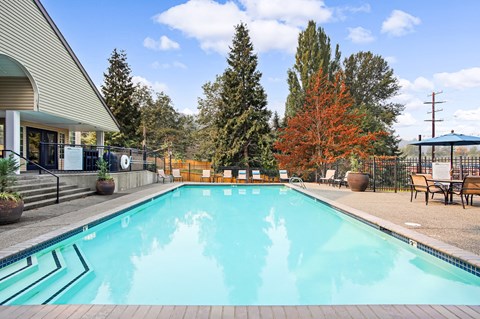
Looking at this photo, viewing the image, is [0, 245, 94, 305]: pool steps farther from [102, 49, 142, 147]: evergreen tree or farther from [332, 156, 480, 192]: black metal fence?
[102, 49, 142, 147]: evergreen tree

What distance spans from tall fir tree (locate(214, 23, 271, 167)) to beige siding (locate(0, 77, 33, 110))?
476 inches

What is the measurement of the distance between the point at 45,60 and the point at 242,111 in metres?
Answer: 12.3

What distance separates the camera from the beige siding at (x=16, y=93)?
1047cm

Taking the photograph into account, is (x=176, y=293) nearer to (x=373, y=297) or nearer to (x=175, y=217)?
(x=373, y=297)

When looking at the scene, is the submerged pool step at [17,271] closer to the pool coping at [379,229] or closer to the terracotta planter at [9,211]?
the pool coping at [379,229]

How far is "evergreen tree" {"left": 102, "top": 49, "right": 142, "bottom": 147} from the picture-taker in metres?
28.4

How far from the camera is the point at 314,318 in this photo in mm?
2422

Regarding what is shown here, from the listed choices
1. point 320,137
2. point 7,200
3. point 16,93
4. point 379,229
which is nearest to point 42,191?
point 7,200

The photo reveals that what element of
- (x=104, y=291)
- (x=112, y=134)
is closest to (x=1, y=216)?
(x=104, y=291)

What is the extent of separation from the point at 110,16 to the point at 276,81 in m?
15.6

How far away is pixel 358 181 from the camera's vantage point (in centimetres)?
1216

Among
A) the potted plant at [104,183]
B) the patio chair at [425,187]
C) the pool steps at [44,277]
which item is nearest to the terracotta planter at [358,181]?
the patio chair at [425,187]

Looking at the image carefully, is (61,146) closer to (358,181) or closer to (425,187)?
(358,181)

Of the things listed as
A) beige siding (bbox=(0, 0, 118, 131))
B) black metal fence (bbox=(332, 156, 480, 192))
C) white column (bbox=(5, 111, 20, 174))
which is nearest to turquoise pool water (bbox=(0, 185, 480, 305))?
white column (bbox=(5, 111, 20, 174))
